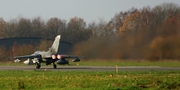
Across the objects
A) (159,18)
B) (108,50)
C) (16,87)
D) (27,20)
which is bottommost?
(16,87)

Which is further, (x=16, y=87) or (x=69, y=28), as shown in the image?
(x=69, y=28)

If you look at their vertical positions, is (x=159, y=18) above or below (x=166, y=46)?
above

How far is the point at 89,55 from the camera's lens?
52844 millimetres

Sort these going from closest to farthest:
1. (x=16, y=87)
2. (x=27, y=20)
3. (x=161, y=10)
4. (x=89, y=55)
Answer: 1. (x=16, y=87)
2. (x=161, y=10)
3. (x=89, y=55)
4. (x=27, y=20)

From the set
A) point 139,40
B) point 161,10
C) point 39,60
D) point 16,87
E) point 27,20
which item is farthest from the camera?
point 27,20

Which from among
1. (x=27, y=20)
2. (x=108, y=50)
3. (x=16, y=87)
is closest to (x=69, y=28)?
(x=27, y=20)

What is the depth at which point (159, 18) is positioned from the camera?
143 feet

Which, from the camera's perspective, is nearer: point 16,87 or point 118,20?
point 16,87

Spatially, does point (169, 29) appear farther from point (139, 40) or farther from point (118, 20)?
point (118, 20)

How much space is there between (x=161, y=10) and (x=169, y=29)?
617 centimetres

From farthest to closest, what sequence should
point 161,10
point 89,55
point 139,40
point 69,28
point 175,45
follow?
point 69,28
point 89,55
point 161,10
point 139,40
point 175,45

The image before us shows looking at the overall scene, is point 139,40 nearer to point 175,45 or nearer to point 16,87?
point 175,45

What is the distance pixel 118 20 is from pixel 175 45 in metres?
21.7

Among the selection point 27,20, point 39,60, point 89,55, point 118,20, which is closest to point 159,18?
point 89,55
